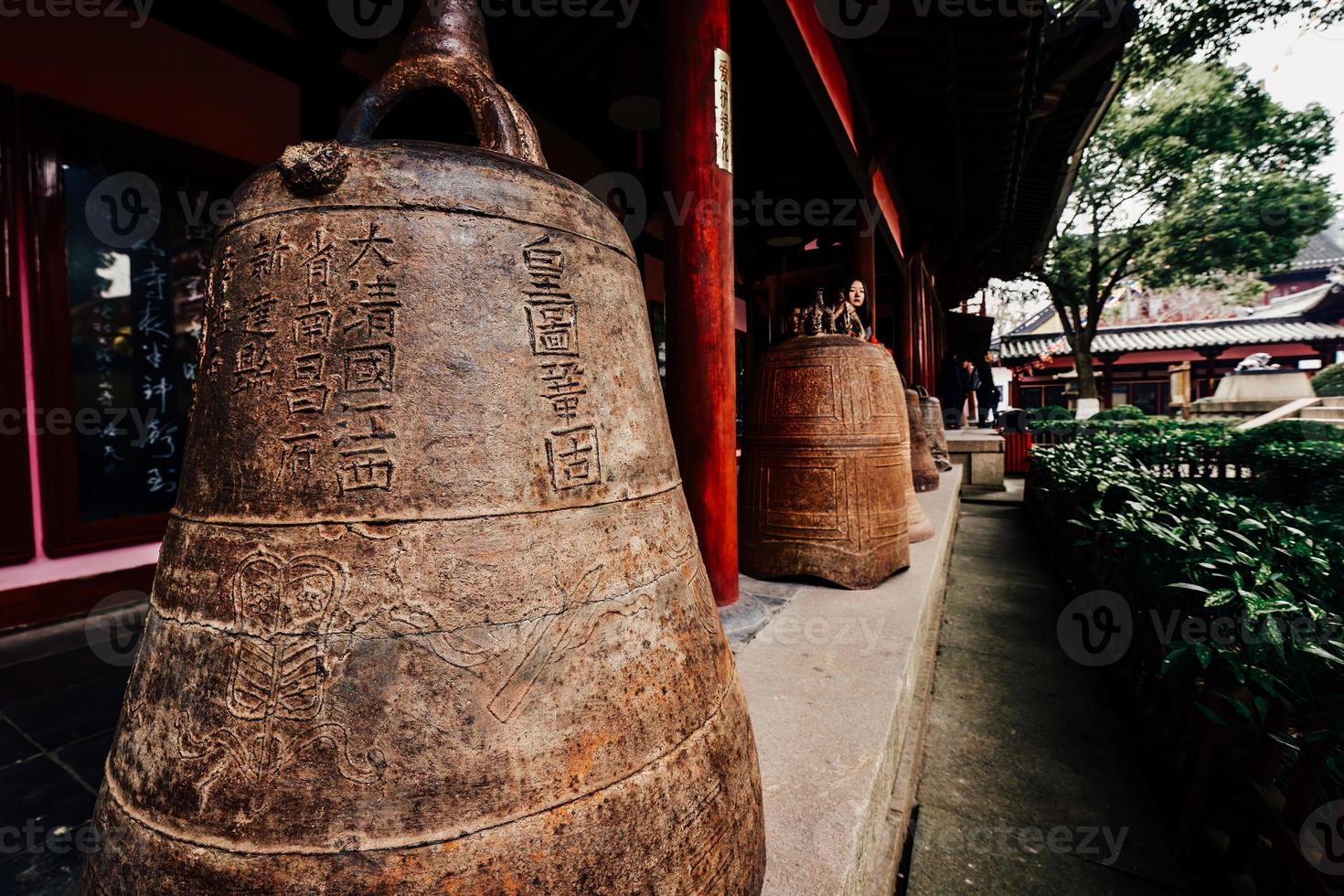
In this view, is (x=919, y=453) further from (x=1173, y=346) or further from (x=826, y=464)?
(x=1173, y=346)

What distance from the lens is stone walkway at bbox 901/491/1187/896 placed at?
2.24 meters

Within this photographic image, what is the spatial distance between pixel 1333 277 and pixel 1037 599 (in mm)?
24717

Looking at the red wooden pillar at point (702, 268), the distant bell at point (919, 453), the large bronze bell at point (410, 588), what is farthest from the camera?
the distant bell at point (919, 453)

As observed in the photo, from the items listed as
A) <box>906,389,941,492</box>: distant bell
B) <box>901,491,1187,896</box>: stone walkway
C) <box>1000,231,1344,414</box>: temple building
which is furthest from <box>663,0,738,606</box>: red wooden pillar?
<box>1000,231,1344,414</box>: temple building

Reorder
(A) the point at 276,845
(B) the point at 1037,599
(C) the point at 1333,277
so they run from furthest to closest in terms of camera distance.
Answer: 1. (C) the point at 1333,277
2. (B) the point at 1037,599
3. (A) the point at 276,845

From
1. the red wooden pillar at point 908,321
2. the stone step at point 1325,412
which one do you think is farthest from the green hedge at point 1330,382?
the red wooden pillar at point 908,321

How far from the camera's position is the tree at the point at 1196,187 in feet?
47.9

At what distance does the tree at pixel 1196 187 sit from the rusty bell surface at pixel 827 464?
16827 millimetres

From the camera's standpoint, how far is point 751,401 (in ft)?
12.2

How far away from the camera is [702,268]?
2.85m

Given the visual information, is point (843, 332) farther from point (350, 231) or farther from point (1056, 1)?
point (1056, 1)

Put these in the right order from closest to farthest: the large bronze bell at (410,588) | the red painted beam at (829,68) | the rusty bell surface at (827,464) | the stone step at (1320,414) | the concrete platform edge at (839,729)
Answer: the large bronze bell at (410,588), the concrete platform edge at (839,729), the rusty bell surface at (827,464), the red painted beam at (829,68), the stone step at (1320,414)

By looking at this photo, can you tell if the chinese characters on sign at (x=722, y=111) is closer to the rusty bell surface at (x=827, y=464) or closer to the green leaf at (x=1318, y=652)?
the rusty bell surface at (x=827, y=464)

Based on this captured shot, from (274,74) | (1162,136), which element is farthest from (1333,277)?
(274,74)
